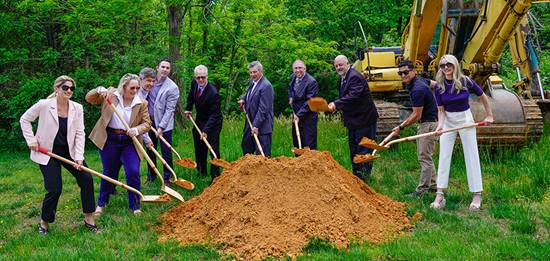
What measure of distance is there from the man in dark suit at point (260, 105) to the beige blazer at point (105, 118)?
1.64 m

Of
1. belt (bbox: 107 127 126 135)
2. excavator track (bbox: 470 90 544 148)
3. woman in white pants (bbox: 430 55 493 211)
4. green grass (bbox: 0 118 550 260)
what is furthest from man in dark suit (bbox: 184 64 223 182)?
excavator track (bbox: 470 90 544 148)

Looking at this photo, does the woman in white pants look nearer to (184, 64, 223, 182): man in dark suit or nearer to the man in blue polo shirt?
the man in blue polo shirt

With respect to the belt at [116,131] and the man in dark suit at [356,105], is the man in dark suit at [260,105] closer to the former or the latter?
the man in dark suit at [356,105]

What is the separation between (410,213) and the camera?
239 inches

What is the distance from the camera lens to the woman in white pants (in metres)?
6.09

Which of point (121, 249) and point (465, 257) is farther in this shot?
point (121, 249)

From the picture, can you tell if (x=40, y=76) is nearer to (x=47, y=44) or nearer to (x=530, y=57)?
(x=47, y=44)

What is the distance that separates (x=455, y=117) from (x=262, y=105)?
104 inches

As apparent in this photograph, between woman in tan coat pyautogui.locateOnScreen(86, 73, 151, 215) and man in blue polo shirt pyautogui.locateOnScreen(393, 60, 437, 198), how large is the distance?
3302 mm

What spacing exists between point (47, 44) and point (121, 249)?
12395mm

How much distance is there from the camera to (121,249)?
16.9ft

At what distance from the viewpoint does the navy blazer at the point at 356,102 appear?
735 cm

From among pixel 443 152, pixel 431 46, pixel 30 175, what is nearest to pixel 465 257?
pixel 443 152

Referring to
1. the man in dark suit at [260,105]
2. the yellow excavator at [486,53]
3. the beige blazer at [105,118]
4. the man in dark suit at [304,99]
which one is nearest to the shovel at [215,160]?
the man in dark suit at [260,105]
